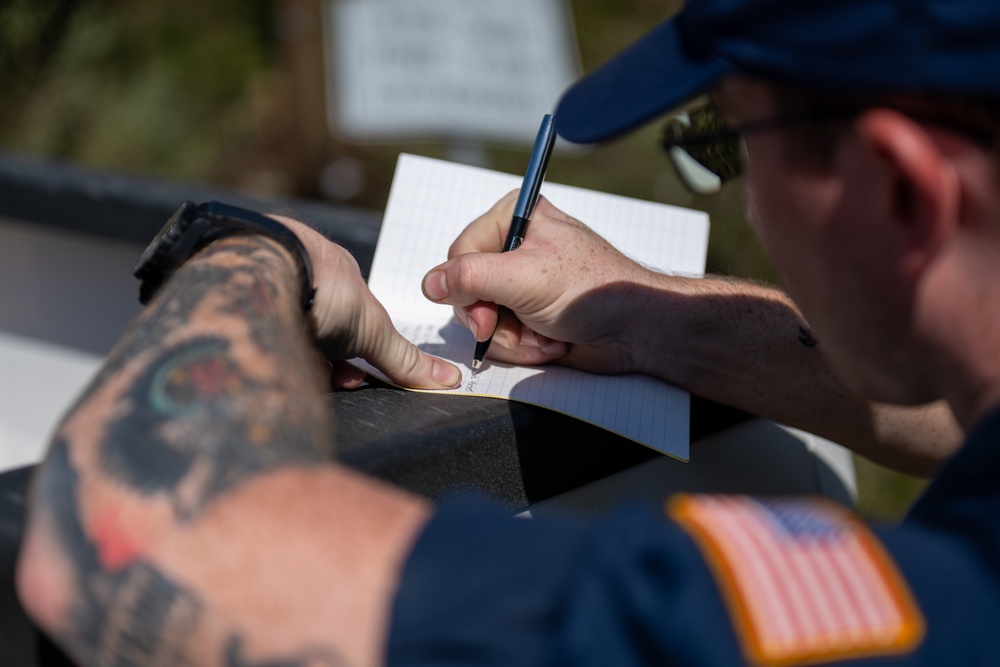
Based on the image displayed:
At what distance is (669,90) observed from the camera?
2.18ft

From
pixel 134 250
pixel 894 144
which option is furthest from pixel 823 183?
pixel 134 250

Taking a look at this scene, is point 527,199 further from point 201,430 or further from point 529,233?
point 201,430

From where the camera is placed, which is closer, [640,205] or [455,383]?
[455,383]

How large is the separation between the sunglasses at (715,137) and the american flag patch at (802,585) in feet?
0.83

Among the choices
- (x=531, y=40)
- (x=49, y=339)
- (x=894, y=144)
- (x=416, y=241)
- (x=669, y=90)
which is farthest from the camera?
(x=531, y=40)

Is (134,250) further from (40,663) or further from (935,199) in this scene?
(935,199)

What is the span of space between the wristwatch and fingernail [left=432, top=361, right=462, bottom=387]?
0.51 feet

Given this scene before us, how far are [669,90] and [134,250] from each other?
3.91 ft

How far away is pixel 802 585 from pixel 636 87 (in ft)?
1.30

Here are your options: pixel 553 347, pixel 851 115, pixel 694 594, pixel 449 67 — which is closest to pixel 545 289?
pixel 553 347

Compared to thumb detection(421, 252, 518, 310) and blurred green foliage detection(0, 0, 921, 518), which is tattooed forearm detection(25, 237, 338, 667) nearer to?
thumb detection(421, 252, 518, 310)

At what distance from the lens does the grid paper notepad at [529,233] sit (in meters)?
0.90

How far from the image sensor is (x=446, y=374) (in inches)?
36.4

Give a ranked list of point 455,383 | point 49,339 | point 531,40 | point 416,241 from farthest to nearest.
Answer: point 531,40, point 49,339, point 416,241, point 455,383
